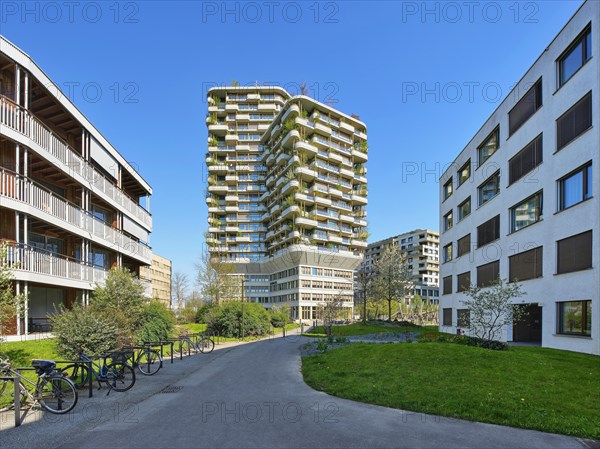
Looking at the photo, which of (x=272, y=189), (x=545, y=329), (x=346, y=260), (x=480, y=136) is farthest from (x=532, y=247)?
(x=272, y=189)

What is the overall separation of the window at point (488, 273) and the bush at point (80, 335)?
24591 mm

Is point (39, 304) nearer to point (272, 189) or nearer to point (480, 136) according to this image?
point (480, 136)

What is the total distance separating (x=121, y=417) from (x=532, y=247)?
895 inches

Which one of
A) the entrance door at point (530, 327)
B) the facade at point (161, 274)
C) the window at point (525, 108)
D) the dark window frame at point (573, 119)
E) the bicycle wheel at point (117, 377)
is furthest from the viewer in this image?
the facade at point (161, 274)

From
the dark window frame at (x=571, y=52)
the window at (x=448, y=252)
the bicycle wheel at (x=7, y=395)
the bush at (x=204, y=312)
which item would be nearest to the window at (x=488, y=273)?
the window at (x=448, y=252)

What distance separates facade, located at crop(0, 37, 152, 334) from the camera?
50.9 ft

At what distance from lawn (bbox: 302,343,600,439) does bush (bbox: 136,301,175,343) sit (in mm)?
9086

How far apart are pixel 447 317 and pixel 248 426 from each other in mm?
35748

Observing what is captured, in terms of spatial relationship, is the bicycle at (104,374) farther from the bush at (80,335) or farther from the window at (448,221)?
the window at (448,221)

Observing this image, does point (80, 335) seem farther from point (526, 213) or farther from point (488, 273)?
point (488, 273)

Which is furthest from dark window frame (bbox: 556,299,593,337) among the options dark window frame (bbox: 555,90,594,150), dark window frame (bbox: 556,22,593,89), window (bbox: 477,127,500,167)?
window (bbox: 477,127,500,167)

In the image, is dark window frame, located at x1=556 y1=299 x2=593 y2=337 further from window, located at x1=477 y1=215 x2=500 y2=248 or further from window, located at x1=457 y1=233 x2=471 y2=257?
window, located at x1=457 y1=233 x2=471 y2=257

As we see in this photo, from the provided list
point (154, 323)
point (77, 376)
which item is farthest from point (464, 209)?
point (77, 376)

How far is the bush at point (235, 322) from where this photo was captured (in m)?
32.1
